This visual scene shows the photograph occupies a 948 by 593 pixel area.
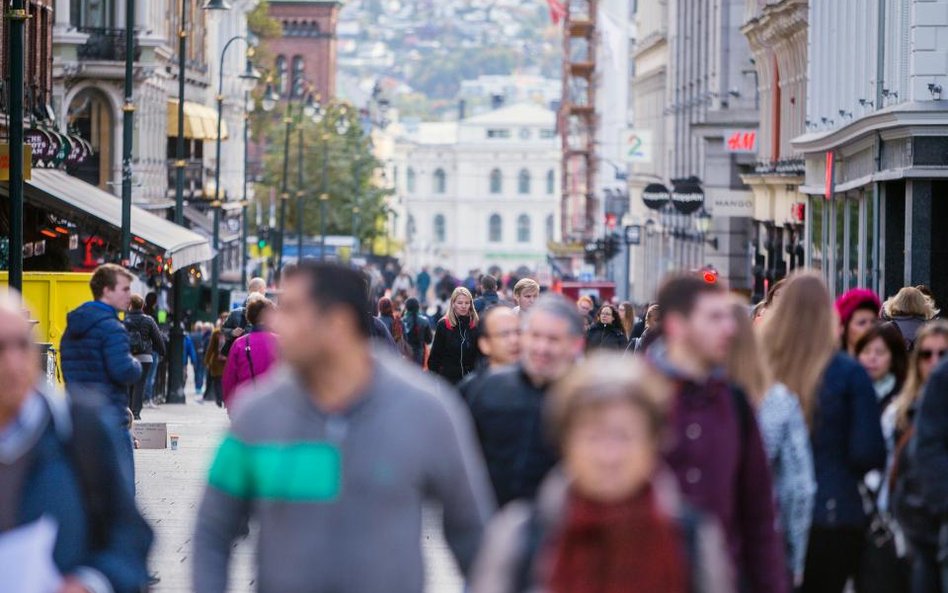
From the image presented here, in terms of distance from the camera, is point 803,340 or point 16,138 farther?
point 16,138

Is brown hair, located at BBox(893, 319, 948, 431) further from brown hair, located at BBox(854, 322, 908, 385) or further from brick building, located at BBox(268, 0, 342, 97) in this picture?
brick building, located at BBox(268, 0, 342, 97)

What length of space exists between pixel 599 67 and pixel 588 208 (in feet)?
22.6

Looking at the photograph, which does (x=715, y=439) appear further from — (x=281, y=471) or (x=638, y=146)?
(x=638, y=146)

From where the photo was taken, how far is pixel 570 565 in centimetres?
545

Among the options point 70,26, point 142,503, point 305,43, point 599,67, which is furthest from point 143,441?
point 305,43

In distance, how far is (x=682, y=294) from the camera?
24.3ft

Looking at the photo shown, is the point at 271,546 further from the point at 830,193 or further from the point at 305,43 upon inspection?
the point at 305,43

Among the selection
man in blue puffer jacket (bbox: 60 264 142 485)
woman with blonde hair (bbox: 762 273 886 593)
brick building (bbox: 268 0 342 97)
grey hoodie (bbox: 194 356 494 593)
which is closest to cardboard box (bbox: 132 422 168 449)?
man in blue puffer jacket (bbox: 60 264 142 485)

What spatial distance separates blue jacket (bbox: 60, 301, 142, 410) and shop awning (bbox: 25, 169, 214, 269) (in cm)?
2126

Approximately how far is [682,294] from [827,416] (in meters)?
2.01

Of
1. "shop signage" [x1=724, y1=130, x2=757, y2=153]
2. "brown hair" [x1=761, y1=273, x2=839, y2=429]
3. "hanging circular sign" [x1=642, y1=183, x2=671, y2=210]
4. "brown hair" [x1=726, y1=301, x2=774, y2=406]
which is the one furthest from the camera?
"hanging circular sign" [x1=642, y1=183, x2=671, y2=210]

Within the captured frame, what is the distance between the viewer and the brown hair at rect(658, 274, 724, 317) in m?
7.39

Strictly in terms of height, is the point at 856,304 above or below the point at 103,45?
below

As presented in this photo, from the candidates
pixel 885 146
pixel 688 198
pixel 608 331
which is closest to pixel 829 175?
pixel 885 146
